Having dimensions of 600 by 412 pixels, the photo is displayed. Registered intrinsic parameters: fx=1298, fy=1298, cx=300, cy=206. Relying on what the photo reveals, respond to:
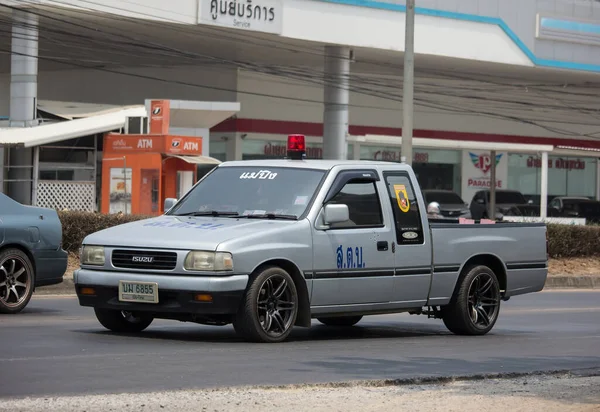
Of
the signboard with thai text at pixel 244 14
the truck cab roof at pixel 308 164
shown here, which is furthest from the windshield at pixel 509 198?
the truck cab roof at pixel 308 164

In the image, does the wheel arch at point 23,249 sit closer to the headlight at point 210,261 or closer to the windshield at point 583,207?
the headlight at point 210,261

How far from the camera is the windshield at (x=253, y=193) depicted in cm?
1227

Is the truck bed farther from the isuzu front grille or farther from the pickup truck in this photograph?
the isuzu front grille

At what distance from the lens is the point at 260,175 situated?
500 inches

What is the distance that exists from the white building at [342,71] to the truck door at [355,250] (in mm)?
25095

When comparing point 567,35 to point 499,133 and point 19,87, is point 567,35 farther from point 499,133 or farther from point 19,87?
point 19,87

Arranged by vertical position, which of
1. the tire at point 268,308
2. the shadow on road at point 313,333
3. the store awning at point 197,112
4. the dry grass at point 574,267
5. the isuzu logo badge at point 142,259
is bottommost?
the shadow on road at point 313,333

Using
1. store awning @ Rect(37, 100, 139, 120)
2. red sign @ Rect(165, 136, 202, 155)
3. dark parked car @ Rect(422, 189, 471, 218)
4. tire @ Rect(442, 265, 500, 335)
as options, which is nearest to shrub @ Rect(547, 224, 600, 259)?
red sign @ Rect(165, 136, 202, 155)

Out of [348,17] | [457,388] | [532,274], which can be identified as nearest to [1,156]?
[348,17]

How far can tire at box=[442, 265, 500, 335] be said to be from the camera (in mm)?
13617

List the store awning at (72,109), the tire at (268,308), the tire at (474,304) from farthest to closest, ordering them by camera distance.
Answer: the store awning at (72,109) < the tire at (474,304) < the tire at (268,308)

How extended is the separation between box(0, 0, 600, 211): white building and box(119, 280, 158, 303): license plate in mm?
25810

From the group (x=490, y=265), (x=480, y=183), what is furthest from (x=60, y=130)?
(x=480, y=183)

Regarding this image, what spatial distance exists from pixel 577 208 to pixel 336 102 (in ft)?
38.1
